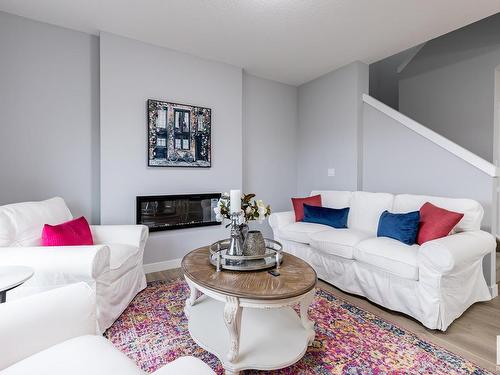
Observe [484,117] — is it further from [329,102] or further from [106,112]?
[106,112]

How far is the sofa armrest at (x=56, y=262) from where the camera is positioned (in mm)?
1663

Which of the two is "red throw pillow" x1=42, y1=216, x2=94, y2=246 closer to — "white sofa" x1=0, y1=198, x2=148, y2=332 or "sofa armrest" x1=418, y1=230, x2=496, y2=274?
"white sofa" x1=0, y1=198, x2=148, y2=332

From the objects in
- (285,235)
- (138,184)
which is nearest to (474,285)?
(285,235)

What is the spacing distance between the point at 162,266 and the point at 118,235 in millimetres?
923

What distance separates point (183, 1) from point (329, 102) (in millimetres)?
2481

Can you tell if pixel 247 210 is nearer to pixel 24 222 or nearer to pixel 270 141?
pixel 24 222

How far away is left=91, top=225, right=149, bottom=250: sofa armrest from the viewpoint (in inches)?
97.0

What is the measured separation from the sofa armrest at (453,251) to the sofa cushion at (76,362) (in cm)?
193

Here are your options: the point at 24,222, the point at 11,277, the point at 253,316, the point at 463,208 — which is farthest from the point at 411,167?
the point at 24,222

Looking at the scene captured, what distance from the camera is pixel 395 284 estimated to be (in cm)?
211

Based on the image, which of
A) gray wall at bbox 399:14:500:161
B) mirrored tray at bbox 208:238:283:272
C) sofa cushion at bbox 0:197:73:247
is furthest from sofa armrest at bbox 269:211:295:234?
gray wall at bbox 399:14:500:161

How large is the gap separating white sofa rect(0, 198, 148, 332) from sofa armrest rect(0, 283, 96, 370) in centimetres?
62

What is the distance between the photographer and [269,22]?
2693 millimetres

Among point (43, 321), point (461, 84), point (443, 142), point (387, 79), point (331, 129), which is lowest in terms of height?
point (43, 321)
